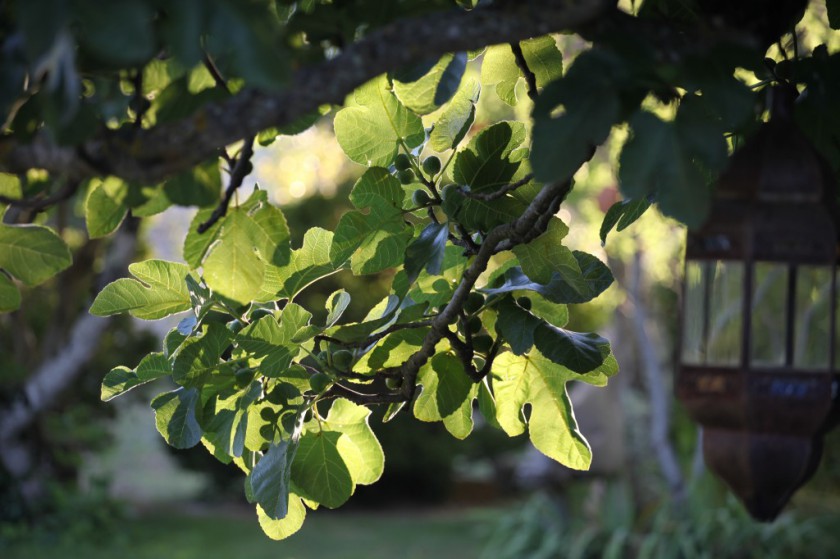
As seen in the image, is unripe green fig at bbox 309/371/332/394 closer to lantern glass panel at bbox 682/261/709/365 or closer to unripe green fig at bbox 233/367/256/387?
unripe green fig at bbox 233/367/256/387

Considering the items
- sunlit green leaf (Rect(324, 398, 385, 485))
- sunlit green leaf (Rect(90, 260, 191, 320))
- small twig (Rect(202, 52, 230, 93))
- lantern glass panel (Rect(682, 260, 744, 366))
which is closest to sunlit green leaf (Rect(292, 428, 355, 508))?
sunlit green leaf (Rect(324, 398, 385, 485))

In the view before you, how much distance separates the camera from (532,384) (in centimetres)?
130

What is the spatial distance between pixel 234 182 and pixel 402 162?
32 centimetres

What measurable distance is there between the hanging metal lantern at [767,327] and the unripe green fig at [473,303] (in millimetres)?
373

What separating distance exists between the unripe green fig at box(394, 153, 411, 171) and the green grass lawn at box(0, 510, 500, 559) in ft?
19.1

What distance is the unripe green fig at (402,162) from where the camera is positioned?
46.9 inches

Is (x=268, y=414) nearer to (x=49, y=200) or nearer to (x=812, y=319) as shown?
(x=49, y=200)

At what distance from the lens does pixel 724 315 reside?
180 centimetres

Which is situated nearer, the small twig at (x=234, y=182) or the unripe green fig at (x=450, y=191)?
the small twig at (x=234, y=182)

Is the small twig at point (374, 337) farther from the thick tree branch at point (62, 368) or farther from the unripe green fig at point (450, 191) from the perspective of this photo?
the thick tree branch at point (62, 368)

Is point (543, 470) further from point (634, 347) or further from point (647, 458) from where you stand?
point (634, 347)

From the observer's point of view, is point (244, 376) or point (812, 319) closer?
point (244, 376)

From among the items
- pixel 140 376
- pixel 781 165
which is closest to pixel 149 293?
pixel 140 376

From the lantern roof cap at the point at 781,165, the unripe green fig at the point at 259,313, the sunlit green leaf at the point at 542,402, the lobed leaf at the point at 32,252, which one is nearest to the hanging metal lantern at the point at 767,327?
the lantern roof cap at the point at 781,165
